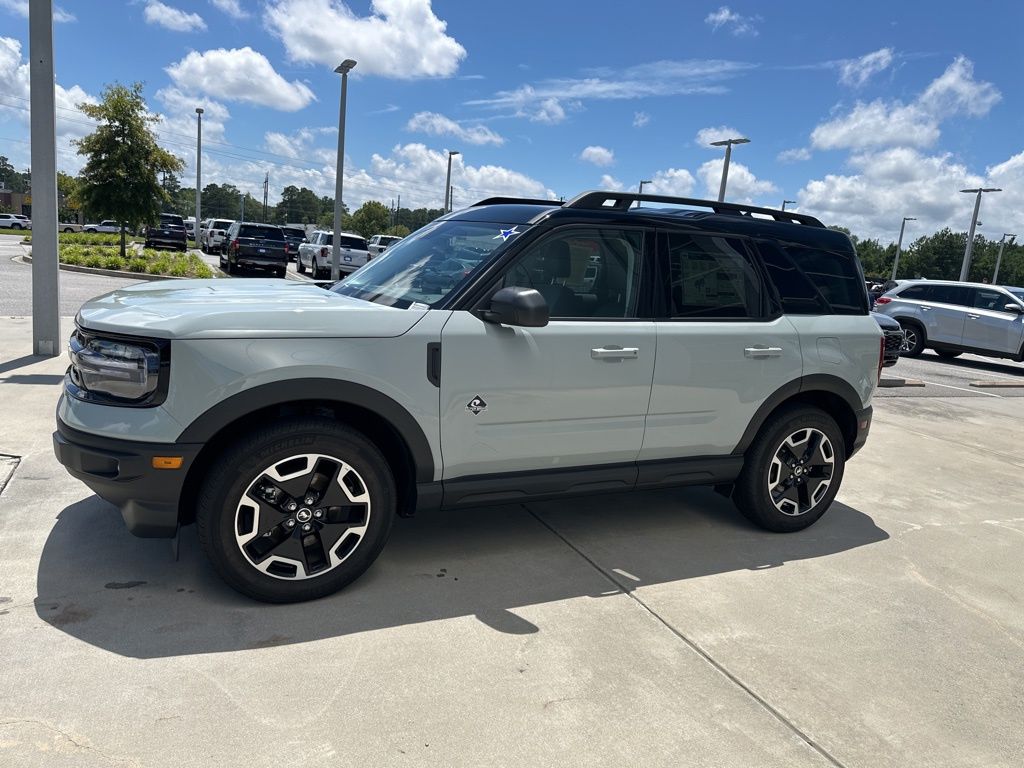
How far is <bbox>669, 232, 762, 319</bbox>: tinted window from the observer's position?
418cm

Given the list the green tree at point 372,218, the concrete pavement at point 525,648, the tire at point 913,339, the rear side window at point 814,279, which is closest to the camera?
the concrete pavement at point 525,648

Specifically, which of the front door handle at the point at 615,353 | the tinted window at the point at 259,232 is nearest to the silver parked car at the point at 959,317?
the front door handle at the point at 615,353

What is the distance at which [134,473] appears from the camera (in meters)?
3.03

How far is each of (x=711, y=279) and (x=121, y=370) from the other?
3.02m

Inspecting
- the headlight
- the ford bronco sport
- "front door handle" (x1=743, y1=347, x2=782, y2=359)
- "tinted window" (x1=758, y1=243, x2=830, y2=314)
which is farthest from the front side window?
the headlight

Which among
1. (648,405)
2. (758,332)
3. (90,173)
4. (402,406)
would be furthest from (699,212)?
(90,173)

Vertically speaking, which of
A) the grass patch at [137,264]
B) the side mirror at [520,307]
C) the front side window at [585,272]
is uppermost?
the front side window at [585,272]

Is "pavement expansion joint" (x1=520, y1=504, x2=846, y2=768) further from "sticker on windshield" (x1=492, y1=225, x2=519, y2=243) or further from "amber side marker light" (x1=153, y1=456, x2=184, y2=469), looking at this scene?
"amber side marker light" (x1=153, y1=456, x2=184, y2=469)

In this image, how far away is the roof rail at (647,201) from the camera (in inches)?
161

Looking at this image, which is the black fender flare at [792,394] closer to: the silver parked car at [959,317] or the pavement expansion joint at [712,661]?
the pavement expansion joint at [712,661]

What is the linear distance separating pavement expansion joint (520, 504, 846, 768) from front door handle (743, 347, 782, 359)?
145 cm

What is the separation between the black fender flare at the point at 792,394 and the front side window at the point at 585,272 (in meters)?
1.07

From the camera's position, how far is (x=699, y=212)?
174 inches

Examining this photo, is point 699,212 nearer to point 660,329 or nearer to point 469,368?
point 660,329
